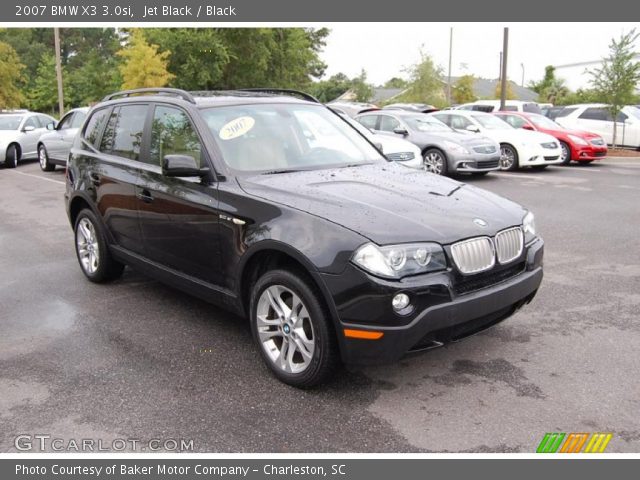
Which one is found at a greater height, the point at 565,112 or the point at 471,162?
the point at 565,112

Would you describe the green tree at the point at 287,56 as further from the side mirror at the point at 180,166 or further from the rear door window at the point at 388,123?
the side mirror at the point at 180,166

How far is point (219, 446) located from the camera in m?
3.15

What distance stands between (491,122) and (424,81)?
26118 millimetres

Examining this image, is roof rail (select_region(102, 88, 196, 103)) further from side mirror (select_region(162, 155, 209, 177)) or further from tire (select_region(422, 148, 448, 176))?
tire (select_region(422, 148, 448, 176))

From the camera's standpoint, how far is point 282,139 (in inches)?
183

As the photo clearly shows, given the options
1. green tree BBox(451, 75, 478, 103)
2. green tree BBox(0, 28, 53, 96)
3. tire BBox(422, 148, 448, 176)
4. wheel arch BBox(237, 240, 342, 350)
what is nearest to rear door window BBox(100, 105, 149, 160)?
wheel arch BBox(237, 240, 342, 350)

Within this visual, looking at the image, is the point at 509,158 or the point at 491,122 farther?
the point at 491,122

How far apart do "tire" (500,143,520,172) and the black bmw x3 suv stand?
11041 mm

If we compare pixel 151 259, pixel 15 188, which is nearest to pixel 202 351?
pixel 151 259

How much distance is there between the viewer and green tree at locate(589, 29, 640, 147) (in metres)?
19.4

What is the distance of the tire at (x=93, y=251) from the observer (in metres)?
5.69

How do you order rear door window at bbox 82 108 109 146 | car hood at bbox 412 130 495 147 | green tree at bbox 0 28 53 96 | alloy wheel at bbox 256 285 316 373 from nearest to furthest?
alloy wheel at bbox 256 285 316 373 → rear door window at bbox 82 108 109 146 → car hood at bbox 412 130 495 147 → green tree at bbox 0 28 53 96

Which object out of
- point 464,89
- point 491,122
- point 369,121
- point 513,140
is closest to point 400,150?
point 369,121

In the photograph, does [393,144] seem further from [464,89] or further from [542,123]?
[464,89]
